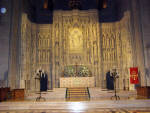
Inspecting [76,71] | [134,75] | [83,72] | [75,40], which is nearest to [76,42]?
[75,40]

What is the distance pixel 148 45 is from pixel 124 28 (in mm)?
4551

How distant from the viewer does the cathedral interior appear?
1734cm

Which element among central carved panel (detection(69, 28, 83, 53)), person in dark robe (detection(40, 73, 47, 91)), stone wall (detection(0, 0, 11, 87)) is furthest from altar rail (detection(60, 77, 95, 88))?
stone wall (detection(0, 0, 11, 87))

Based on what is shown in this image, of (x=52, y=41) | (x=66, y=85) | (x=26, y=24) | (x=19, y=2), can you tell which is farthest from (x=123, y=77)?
(x=19, y=2)

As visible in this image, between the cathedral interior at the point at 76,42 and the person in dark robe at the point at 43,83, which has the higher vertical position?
the cathedral interior at the point at 76,42

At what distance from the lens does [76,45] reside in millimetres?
20141

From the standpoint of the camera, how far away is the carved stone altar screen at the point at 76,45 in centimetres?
1956

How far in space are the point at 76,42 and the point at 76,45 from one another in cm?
36

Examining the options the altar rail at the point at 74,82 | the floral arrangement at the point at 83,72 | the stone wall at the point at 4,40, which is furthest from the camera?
the floral arrangement at the point at 83,72

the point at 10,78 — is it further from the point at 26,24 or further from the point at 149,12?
the point at 149,12

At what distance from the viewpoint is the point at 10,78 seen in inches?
547

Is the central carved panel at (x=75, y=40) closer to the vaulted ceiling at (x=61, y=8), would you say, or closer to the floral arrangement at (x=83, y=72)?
the floral arrangement at (x=83, y=72)

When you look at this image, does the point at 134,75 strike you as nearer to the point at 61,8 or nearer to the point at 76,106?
the point at 76,106

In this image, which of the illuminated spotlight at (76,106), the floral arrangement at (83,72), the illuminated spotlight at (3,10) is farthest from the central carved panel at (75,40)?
the illuminated spotlight at (76,106)
